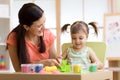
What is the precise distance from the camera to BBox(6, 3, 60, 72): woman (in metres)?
1.95

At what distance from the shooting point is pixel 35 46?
2111 mm

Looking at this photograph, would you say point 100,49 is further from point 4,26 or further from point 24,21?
point 4,26

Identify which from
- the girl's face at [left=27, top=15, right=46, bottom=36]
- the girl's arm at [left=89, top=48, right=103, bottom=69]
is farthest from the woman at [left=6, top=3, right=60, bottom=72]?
the girl's arm at [left=89, top=48, right=103, bottom=69]

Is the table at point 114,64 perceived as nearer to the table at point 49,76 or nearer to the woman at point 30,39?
the woman at point 30,39

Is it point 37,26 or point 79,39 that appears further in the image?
point 79,39

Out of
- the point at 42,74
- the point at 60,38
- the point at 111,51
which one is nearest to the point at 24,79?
the point at 42,74

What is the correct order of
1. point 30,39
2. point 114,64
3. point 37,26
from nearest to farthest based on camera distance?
point 37,26 → point 30,39 → point 114,64

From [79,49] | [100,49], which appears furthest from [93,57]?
[79,49]

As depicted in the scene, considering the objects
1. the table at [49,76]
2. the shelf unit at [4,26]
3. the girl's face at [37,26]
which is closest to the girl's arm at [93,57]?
the girl's face at [37,26]

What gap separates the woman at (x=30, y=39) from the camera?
76.8 inches

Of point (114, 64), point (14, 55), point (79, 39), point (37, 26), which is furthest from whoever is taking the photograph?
point (114, 64)

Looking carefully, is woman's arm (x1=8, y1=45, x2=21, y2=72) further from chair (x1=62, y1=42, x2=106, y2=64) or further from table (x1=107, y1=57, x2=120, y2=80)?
table (x1=107, y1=57, x2=120, y2=80)

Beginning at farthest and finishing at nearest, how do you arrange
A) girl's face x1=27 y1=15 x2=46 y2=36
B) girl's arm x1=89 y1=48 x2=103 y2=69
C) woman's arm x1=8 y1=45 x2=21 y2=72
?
girl's arm x1=89 y1=48 x2=103 y2=69 < woman's arm x1=8 y1=45 x2=21 y2=72 < girl's face x1=27 y1=15 x2=46 y2=36

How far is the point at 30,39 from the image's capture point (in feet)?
7.04
